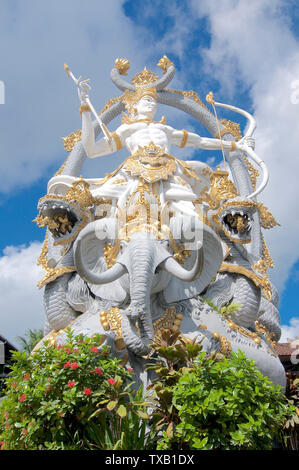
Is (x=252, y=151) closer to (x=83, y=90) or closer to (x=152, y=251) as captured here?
(x=83, y=90)

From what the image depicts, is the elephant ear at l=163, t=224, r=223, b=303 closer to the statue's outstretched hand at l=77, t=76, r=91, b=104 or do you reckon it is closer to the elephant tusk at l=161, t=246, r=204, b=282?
the elephant tusk at l=161, t=246, r=204, b=282

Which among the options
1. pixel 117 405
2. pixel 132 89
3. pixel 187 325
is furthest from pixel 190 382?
pixel 132 89

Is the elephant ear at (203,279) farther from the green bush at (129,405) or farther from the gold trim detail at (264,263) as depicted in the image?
the gold trim detail at (264,263)

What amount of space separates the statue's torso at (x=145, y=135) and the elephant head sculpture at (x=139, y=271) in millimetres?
1906

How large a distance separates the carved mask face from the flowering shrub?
15.4ft

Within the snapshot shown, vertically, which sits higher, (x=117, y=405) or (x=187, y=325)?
(x=187, y=325)

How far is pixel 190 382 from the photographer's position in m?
3.89

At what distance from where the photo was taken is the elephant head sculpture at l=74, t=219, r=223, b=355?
505cm

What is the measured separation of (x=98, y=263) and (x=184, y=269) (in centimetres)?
148

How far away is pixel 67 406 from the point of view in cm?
396

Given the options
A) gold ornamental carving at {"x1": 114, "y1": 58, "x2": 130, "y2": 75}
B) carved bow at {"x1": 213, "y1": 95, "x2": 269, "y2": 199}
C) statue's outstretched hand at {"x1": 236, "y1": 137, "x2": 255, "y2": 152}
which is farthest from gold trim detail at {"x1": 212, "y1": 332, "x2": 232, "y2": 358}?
gold ornamental carving at {"x1": 114, "y1": 58, "x2": 130, "y2": 75}

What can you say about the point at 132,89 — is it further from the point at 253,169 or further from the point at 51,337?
the point at 51,337

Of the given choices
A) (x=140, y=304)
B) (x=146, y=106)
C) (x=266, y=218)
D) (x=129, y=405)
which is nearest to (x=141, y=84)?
(x=146, y=106)

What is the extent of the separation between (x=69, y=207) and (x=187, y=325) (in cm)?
235
